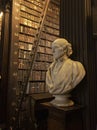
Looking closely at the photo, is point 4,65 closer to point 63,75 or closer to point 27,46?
point 27,46

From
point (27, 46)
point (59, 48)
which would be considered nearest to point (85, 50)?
point (59, 48)

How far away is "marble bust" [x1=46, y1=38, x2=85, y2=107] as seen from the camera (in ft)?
4.48

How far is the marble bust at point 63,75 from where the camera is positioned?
1.37 meters

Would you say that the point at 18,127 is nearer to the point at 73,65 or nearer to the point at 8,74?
the point at 8,74

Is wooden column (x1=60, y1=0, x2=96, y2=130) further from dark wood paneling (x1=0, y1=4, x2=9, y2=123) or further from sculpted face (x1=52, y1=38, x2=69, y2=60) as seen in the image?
dark wood paneling (x1=0, y1=4, x2=9, y2=123)

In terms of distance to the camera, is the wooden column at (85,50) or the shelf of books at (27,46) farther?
the shelf of books at (27,46)

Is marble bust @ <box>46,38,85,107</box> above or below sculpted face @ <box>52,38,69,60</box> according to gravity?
below

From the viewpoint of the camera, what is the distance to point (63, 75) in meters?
1.39

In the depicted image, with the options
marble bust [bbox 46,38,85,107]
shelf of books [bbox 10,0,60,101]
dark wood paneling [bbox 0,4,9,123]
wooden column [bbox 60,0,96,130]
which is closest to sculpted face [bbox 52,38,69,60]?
marble bust [bbox 46,38,85,107]

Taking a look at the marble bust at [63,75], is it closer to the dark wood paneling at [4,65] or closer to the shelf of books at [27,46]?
the shelf of books at [27,46]

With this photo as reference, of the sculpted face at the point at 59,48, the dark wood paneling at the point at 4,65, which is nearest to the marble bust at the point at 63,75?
the sculpted face at the point at 59,48

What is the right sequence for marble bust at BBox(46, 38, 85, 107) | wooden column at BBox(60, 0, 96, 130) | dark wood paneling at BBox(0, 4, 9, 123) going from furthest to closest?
dark wood paneling at BBox(0, 4, 9, 123), wooden column at BBox(60, 0, 96, 130), marble bust at BBox(46, 38, 85, 107)

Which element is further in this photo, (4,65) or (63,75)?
(4,65)

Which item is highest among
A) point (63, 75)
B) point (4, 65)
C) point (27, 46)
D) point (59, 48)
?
point (27, 46)
